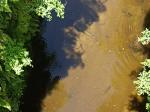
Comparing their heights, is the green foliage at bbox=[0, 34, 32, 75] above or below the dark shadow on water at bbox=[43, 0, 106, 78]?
below

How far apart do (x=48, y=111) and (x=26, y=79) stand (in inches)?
66.8

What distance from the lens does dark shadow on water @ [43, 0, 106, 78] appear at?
60.3 feet

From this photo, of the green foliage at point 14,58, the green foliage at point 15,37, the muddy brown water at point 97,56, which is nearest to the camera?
the green foliage at point 14,58

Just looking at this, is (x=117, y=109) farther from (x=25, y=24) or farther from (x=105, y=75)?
(x=25, y=24)

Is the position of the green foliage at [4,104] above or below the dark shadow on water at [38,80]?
below

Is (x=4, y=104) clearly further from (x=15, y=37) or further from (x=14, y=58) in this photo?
(x=15, y=37)

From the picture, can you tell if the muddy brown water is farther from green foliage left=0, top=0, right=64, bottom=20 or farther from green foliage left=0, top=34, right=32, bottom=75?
green foliage left=0, top=34, right=32, bottom=75

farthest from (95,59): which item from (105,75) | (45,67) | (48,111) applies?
(48,111)

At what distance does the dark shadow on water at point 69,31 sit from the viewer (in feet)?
60.3

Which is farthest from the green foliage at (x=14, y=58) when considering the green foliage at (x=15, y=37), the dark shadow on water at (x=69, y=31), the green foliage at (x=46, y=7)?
the dark shadow on water at (x=69, y=31)

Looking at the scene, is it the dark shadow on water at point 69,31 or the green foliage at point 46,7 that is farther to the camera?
the dark shadow on water at point 69,31

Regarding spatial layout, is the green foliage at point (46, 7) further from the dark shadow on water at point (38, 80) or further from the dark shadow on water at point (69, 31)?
the dark shadow on water at point (69, 31)

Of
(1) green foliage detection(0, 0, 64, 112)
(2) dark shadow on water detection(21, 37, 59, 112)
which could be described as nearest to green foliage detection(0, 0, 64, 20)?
(1) green foliage detection(0, 0, 64, 112)

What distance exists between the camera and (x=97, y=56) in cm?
1888
